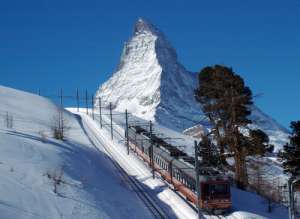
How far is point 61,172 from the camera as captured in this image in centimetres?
3078

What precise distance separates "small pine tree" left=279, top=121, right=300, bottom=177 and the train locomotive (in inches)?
252

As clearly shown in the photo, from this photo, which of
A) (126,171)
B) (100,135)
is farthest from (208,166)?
(100,135)

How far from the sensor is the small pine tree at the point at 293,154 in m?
39.8

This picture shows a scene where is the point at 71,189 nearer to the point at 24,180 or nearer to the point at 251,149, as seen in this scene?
the point at 24,180

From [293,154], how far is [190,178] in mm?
8872

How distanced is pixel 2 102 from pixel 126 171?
37.9m

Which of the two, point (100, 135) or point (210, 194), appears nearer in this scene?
point (210, 194)

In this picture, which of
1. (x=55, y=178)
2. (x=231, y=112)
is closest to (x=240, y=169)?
(x=231, y=112)

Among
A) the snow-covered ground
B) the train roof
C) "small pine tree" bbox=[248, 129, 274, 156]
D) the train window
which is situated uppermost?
"small pine tree" bbox=[248, 129, 274, 156]

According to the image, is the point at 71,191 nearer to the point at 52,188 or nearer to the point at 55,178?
→ the point at 55,178

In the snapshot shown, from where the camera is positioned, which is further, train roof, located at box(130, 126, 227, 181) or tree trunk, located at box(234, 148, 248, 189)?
tree trunk, located at box(234, 148, 248, 189)

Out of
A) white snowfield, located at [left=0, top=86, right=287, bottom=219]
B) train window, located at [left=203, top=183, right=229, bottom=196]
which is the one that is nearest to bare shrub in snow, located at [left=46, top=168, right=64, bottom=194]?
white snowfield, located at [left=0, top=86, right=287, bottom=219]

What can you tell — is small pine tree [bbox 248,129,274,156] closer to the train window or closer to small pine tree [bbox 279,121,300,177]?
small pine tree [bbox 279,121,300,177]

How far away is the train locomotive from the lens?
3475cm
